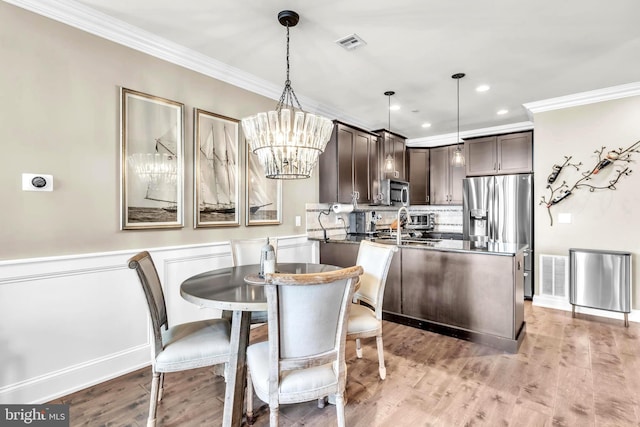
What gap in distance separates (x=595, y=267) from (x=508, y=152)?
6.56 ft

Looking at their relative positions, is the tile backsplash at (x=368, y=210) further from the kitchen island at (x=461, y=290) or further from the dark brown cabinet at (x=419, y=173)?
the kitchen island at (x=461, y=290)

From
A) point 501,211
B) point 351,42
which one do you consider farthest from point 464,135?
point 351,42

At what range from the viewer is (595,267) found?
3.61 metres

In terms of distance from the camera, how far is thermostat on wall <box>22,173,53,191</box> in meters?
2.03

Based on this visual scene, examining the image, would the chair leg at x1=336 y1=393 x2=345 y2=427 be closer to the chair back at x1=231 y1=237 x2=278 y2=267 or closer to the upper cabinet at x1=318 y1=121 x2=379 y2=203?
the chair back at x1=231 y1=237 x2=278 y2=267

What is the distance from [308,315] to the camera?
4.71ft

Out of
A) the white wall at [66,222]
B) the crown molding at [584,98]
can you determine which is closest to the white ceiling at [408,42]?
the crown molding at [584,98]

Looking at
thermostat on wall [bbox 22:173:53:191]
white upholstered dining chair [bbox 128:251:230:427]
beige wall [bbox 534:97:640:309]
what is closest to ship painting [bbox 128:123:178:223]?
thermostat on wall [bbox 22:173:53:191]

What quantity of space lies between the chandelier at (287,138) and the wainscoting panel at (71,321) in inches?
52.4

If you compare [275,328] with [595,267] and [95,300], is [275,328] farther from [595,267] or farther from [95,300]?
[595,267]

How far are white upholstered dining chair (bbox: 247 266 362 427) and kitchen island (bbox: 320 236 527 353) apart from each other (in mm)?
1953

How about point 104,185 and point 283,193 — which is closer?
point 104,185

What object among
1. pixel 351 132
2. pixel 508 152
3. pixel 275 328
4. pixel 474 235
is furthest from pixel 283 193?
pixel 508 152

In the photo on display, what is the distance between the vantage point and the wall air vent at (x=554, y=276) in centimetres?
398
